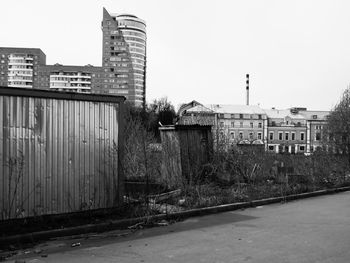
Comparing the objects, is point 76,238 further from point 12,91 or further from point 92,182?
point 12,91

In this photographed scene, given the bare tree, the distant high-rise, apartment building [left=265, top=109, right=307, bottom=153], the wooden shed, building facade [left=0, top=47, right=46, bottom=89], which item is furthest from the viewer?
building facade [left=0, top=47, right=46, bottom=89]

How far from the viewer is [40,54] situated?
145125 mm

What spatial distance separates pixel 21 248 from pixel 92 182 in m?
2.55

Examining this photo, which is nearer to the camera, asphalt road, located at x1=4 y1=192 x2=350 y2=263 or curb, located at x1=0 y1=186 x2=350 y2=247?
asphalt road, located at x1=4 y1=192 x2=350 y2=263

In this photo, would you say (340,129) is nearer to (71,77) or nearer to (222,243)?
(222,243)

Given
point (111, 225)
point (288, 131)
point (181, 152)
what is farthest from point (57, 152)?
point (288, 131)

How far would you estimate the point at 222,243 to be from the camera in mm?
7324

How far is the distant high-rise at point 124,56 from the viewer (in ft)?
446

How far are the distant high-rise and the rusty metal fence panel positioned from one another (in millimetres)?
123994

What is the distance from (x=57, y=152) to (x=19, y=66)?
141m

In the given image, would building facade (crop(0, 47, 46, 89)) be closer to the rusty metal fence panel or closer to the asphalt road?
the rusty metal fence panel

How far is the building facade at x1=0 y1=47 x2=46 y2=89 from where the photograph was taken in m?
137

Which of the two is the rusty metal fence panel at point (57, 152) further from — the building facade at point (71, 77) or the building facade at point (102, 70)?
the building facade at point (71, 77)

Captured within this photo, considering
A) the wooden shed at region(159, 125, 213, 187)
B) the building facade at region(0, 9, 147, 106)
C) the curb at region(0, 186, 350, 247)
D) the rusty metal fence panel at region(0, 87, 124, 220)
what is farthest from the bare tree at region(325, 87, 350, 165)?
the building facade at region(0, 9, 147, 106)
